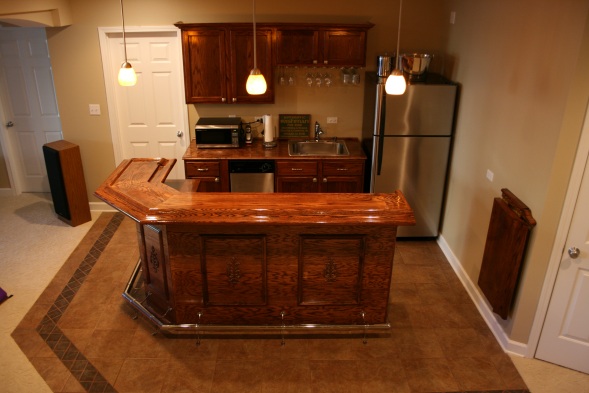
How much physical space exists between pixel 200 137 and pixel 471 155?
267 centimetres

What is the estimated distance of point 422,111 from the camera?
442 cm

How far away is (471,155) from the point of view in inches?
162

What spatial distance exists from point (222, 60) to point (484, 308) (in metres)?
3.34

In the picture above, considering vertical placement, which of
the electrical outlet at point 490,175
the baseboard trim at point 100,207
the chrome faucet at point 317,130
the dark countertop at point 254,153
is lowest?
the baseboard trim at point 100,207

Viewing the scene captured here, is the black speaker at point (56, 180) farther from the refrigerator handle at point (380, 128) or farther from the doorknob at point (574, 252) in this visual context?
the doorknob at point (574, 252)

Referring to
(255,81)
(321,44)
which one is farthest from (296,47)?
(255,81)

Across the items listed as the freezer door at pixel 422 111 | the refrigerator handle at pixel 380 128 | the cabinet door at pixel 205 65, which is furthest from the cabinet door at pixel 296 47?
the freezer door at pixel 422 111

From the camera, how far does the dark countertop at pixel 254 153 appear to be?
4.78 meters

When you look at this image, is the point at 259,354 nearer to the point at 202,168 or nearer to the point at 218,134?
the point at 202,168

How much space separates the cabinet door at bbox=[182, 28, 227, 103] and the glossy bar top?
176cm

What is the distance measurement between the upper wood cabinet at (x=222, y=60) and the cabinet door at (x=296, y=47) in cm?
10

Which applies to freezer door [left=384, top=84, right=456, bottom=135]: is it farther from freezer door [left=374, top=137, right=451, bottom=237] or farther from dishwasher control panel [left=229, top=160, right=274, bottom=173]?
dishwasher control panel [left=229, top=160, right=274, bottom=173]

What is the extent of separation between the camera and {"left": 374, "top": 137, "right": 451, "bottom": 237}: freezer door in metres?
4.55

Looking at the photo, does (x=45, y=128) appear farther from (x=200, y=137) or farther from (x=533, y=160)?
(x=533, y=160)
